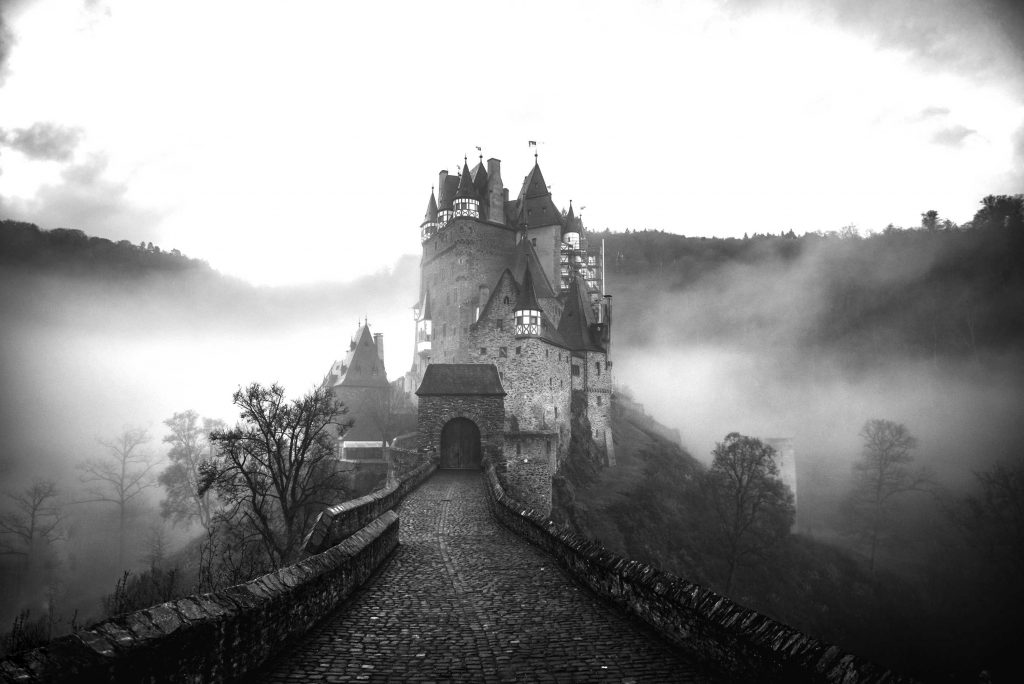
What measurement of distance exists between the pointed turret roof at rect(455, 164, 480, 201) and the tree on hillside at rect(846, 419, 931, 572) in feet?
148

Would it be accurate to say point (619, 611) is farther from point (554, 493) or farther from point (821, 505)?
point (821, 505)

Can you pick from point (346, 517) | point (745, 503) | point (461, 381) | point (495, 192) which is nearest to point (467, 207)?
point (495, 192)

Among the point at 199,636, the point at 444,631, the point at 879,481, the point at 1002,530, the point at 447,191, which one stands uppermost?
the point at 447,191

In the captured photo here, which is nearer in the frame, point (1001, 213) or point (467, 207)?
point (467, 207)

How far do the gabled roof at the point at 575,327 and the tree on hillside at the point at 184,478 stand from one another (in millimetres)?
30130

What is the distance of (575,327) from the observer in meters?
46.8

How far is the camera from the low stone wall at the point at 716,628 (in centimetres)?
467

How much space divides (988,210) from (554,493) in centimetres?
13807

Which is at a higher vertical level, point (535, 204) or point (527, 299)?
point (535, 204)

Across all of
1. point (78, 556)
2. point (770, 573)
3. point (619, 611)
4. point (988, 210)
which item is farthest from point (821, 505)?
point (988, 210)

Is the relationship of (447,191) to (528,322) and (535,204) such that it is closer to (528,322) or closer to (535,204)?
(535,204)

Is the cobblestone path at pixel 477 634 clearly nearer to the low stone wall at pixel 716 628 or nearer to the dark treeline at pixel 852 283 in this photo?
the low stone wall at pixel 716 628

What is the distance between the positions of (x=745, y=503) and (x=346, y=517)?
36.5 metres

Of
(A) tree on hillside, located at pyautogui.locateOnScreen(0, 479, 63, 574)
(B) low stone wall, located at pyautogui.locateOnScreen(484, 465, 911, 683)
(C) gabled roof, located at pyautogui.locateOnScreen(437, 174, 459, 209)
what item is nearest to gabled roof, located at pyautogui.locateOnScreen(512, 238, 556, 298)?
(C) gabled roof, located at pyautogui.locateOnScreen(437, 174, 459, 209)
